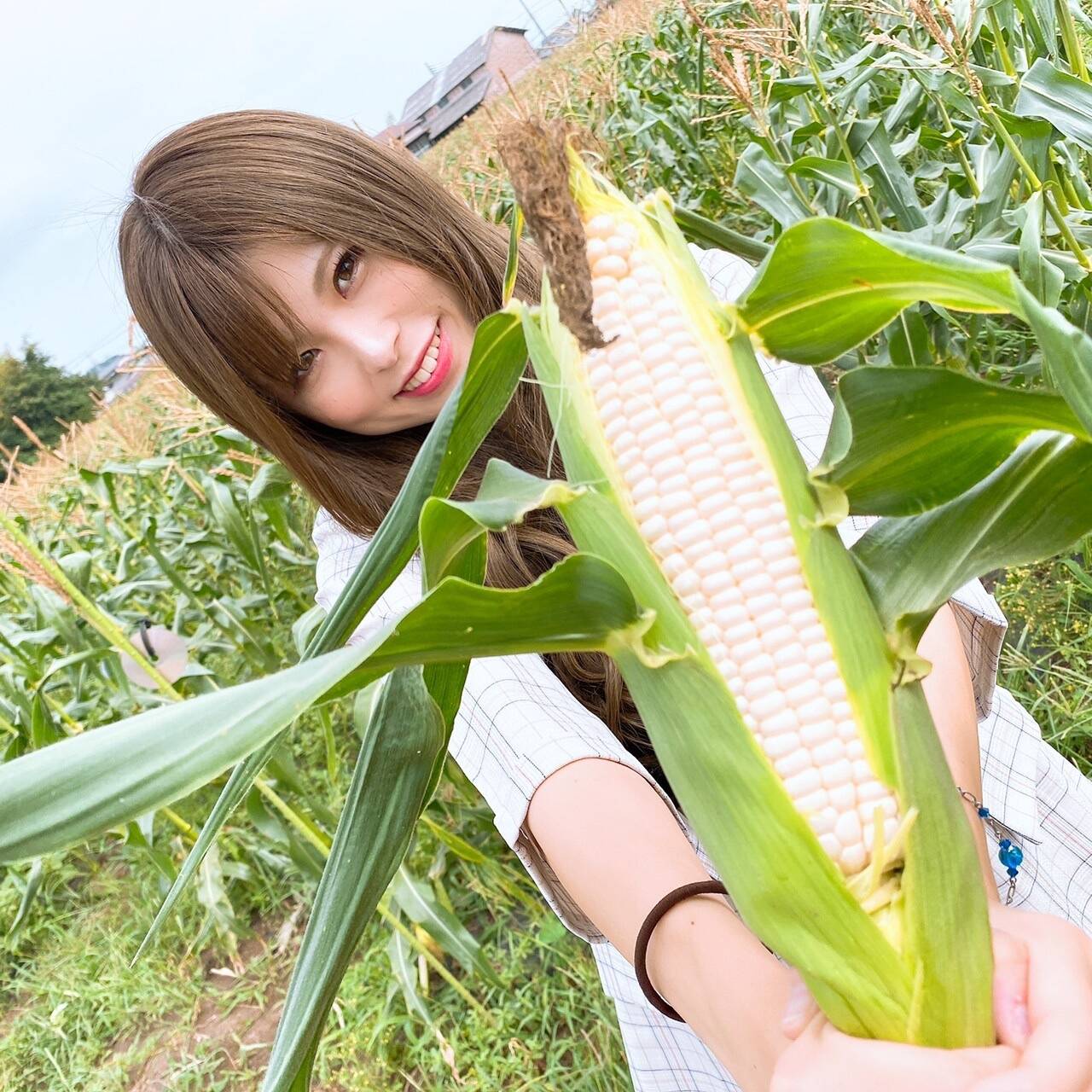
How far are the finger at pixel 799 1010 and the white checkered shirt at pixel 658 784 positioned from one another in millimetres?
321

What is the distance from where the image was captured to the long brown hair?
1090 millimetres

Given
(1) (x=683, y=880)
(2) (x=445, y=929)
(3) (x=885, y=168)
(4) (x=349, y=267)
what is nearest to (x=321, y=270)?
(4) (x=349, y=267)

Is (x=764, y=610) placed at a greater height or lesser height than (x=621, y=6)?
greater

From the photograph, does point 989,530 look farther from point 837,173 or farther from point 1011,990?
point 837,173

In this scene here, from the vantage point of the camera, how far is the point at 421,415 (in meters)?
1.18

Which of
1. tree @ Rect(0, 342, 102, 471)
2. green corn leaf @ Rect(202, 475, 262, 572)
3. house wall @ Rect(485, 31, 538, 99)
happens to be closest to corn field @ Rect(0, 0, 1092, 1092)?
green corn leaf @ Rect(202, 475, 262, 572)

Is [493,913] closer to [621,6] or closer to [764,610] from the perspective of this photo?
[764,610]

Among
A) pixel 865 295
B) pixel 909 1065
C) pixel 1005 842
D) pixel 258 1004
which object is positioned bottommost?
pixel 258 1004

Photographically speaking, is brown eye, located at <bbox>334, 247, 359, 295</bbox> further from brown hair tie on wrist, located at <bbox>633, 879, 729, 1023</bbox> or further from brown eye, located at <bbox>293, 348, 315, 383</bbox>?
brown hair tie on wrist, located at <bbox>633, 879, 729, 1023</bbox>

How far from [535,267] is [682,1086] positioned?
1.00 meters

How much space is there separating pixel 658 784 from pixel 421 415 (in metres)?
0.57

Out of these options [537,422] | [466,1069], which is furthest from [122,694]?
[537,422]

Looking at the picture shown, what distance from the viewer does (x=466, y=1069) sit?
5.61 feet

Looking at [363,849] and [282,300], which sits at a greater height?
[282,300]
